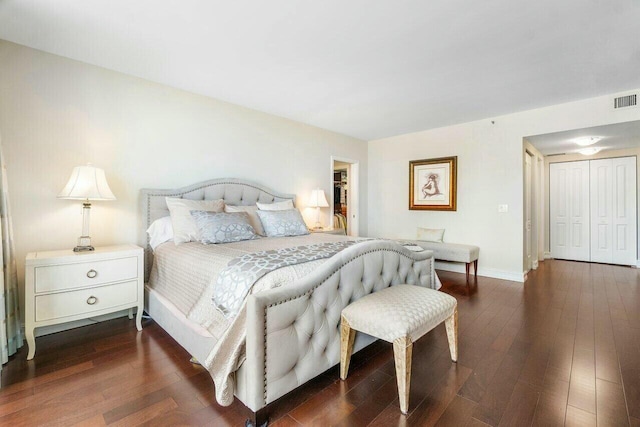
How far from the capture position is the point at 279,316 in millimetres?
1395

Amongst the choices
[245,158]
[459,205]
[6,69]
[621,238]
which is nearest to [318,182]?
[245,158]

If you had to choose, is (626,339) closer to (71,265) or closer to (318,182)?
(318,182)

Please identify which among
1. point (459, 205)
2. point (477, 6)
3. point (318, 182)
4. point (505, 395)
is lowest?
point (505, 395)

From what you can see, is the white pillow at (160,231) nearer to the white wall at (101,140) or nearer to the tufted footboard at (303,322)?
the white wall at (101,140)

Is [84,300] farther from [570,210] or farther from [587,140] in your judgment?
[570,210]

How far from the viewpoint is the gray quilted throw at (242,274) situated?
153cm

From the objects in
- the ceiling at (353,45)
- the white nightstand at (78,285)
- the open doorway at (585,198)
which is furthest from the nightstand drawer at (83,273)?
the open doorway at (585,198)

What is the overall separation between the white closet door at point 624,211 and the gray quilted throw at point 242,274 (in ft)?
20.3

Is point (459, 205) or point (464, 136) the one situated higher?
point (464, 136)

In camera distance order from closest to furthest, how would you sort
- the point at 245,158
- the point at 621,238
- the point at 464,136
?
the point at 245,158
the point at 464,136
the point at 621,238

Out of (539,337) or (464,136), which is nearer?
(539,337)

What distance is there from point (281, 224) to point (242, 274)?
1.70m

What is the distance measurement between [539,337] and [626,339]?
2.14 feet

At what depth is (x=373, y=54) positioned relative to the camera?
8.14ft
